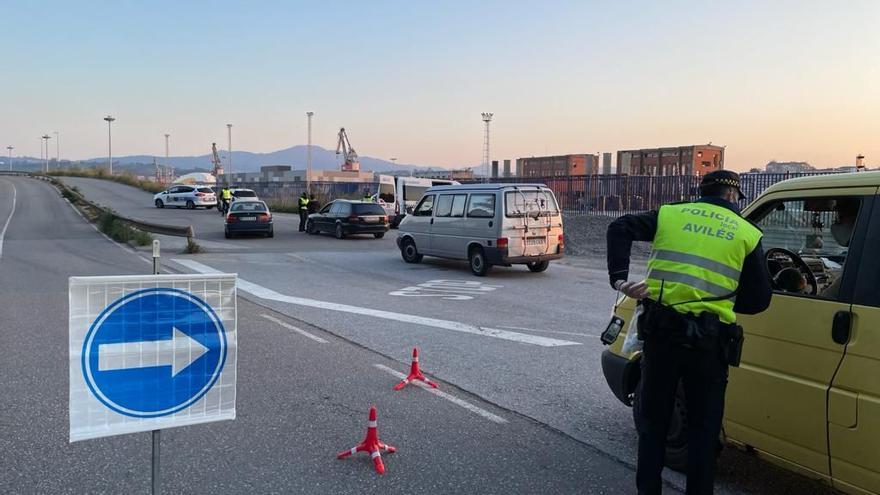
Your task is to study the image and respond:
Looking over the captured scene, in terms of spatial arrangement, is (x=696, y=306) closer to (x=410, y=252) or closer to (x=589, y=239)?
(x=410, y=252)

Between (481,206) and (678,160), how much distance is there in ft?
55.9

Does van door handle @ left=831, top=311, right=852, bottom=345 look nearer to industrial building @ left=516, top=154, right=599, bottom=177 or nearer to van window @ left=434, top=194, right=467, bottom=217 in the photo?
van window @ left=434, top=194, right=467, bottom=217

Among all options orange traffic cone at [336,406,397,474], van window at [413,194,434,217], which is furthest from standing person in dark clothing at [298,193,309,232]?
orange traffic cone at [336,406,397,474]

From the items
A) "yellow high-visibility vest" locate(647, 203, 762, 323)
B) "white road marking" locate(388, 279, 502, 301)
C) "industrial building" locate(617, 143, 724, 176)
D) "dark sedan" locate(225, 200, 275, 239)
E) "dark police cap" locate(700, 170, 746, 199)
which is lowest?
"white road marking" locate(388, 279, 502, 301)

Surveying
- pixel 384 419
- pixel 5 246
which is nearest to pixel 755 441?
pixel 384 419

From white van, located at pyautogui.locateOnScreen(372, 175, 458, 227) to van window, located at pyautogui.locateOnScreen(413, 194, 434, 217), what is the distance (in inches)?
498

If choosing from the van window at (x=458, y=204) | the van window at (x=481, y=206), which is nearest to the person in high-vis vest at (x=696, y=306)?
the van window at (x=481, y=206)

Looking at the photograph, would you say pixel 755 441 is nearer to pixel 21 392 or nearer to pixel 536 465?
pixel 536 465

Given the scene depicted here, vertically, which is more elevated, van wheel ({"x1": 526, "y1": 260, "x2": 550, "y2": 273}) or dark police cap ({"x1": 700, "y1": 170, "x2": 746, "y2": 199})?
dark police cap ({"x1": 700, "y1": 170, "x2": 746, "y2": 199})

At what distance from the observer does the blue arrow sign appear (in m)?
3.13

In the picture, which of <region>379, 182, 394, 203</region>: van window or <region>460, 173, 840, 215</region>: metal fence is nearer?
<region>460, 173, 840, 215</region>: metal fence

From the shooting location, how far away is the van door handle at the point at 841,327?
10.5 feet

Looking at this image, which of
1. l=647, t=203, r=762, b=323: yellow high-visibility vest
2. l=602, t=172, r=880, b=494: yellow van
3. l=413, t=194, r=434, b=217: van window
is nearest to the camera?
l=602, t=172, r=880, b=494: yellow van

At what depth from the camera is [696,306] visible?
3.29m
